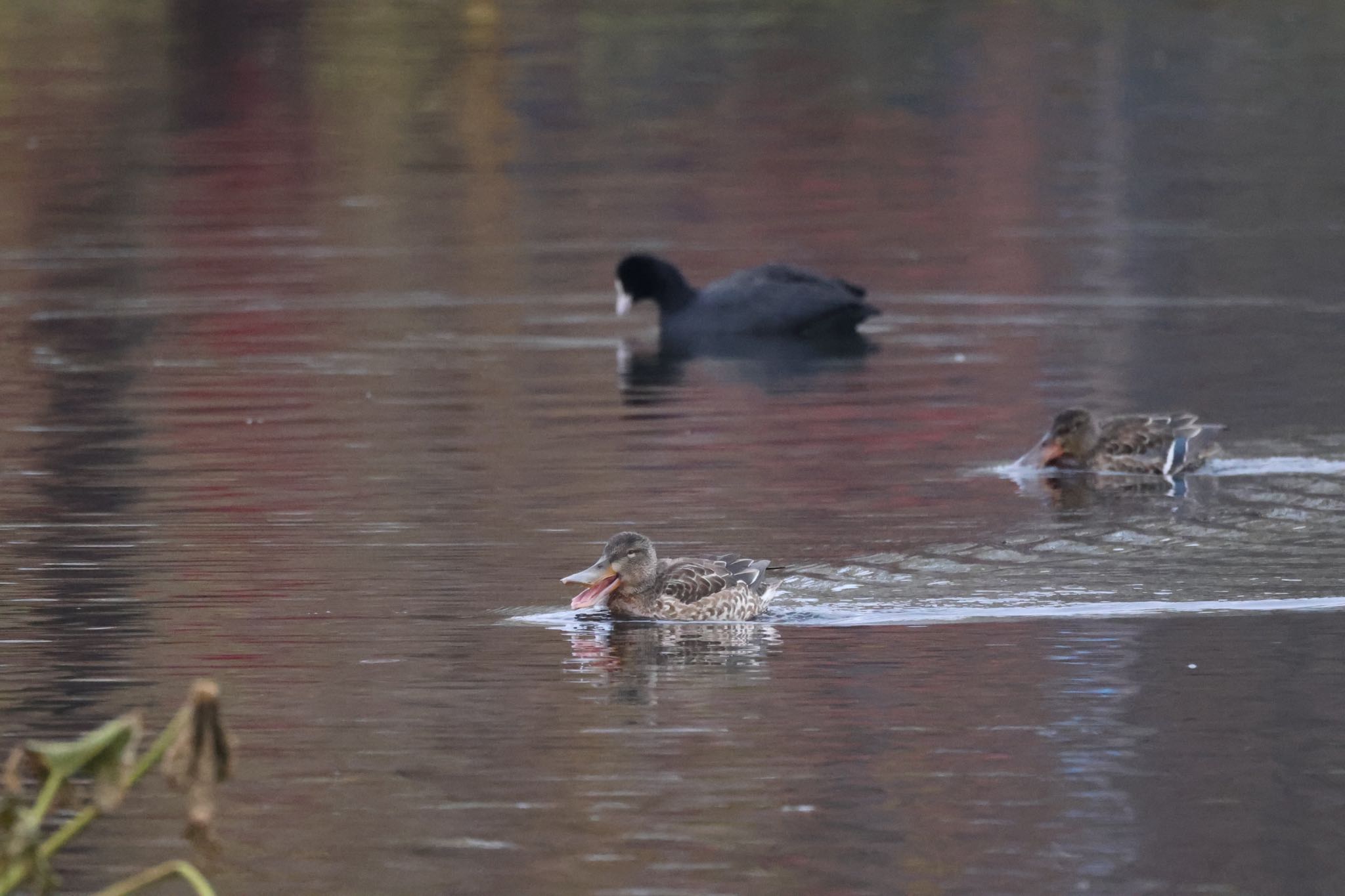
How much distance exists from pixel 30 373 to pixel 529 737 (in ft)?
37.5

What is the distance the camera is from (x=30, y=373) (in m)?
20.5

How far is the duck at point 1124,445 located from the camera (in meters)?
15.7

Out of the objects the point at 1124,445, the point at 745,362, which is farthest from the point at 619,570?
the point at 745,362

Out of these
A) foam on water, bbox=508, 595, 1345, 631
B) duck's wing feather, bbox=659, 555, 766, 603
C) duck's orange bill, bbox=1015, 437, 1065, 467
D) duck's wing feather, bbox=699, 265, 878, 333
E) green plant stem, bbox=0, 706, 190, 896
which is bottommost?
foam on water, bbox=508, 595, 1345, 631

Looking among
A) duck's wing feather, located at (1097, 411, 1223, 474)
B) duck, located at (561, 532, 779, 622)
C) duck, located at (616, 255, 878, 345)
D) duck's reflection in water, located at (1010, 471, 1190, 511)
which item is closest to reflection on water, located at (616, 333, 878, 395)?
duck, located at (616, 255, 878, 345)

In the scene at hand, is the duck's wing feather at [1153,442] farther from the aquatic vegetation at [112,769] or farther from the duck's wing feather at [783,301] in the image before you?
the aquatic vegetation at [112,769]

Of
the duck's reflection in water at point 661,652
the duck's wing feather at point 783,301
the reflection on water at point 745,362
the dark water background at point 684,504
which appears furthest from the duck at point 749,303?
the duck's reflection in water at point 661,652

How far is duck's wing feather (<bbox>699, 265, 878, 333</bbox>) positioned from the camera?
22.1 metres

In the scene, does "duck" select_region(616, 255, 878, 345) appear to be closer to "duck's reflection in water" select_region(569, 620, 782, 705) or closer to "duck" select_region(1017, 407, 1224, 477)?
"duck" select_region(1017, 407, 1224, 477)

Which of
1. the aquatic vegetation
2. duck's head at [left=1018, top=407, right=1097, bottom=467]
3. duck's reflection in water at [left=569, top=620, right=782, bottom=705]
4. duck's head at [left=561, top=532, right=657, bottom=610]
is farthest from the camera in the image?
duck's head at [left=1018, top=407, right=1097, bottom=467]

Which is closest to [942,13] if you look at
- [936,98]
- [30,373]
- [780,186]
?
[936,98]

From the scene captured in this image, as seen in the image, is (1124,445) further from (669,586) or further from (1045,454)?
(669,586)

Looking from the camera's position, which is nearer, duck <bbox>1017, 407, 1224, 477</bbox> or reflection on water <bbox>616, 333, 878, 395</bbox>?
duck <bbox>1017, 407, 1224, 477</bbox>

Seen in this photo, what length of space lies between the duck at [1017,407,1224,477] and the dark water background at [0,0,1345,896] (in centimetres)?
36
